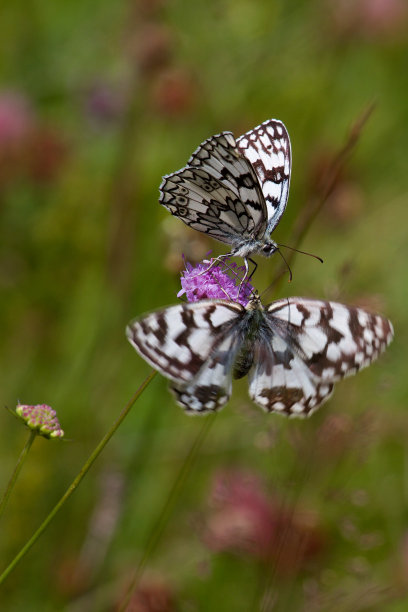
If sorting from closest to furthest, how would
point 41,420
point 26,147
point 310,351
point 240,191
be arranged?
1. point 41,420
2. point 310,351
3. point 240,191
4. point 26,147

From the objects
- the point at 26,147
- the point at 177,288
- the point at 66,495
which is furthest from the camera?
the point at 26,147

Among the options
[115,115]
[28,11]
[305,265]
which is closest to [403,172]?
[305,265]

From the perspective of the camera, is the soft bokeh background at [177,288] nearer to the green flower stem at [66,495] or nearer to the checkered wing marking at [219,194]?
the checkered wing marking at [219,194]

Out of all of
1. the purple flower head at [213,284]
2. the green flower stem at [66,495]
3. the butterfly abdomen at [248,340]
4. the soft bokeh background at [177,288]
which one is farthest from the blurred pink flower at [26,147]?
the green flower stem at [66,495]

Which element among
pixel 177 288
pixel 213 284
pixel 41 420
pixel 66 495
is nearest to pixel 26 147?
pixel 177 288

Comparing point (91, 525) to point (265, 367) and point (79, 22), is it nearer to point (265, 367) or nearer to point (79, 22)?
point (265, 367)

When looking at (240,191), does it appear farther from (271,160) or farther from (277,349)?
(277,349)

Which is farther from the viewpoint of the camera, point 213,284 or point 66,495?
point 213,284
